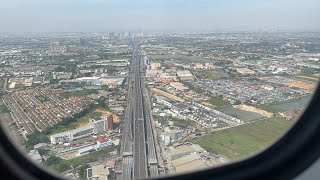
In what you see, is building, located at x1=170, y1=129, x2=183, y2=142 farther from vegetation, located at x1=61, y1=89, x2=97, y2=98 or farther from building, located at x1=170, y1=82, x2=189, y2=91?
building, located at x1=170, y1=82, x2=189, y2=91

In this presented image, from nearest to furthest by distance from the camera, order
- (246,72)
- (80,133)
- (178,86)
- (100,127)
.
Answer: (80,133)
(100,127)
(178,86)
(246,72)

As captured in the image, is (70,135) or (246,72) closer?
(70,135)

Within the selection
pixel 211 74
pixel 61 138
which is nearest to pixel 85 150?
pixel 61 138

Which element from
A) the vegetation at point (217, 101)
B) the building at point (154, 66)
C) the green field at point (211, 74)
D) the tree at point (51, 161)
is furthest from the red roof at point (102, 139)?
the green field at point (211, 74)

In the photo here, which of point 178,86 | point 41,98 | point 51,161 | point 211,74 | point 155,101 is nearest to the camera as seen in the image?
point 51,161

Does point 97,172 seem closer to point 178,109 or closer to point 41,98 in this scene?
point 178,109

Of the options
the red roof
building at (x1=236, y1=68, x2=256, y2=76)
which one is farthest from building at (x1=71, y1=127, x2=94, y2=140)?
building at (x1=236, y1=68, x2=256, y2=76)

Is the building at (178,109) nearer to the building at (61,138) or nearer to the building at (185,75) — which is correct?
the building at (61,138)

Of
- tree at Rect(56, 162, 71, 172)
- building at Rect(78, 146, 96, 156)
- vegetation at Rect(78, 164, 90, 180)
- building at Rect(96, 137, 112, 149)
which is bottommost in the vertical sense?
building at Rect(78, 146, 96, 156)

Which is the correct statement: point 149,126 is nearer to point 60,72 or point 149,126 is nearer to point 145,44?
point 60,72
